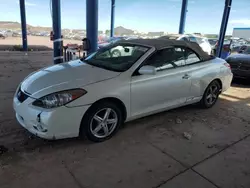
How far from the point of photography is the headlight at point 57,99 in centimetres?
273

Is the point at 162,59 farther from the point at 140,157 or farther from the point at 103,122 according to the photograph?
the point at 140,157

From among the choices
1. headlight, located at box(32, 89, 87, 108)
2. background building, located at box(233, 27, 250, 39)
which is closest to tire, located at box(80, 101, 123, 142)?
headlight, located at box(32, 89, 87, 108)

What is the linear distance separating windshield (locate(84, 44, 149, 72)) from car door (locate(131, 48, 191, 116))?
8.8 inches

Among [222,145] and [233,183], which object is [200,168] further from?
[222,145]

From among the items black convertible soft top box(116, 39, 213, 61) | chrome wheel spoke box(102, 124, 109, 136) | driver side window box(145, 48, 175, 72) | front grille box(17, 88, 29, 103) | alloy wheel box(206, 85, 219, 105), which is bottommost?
chrome wheel spoke box(102, 124, 109, 136)

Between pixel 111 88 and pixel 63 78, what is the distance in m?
0.71

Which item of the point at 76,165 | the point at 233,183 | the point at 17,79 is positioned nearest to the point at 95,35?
the point at 17,79

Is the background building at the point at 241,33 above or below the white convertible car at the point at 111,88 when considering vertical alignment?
above

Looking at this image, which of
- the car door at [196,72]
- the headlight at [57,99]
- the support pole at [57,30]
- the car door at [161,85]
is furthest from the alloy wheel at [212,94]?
the support pole at [57,30]

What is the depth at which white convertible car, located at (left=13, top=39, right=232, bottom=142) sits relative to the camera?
278 cm

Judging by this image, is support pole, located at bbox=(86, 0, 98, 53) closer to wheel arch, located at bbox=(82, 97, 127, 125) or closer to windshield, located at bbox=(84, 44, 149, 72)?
windshield, located at bbox=(84, 44, 149, 72)

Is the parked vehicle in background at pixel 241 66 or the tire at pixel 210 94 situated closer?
the tire at pixel 210 94

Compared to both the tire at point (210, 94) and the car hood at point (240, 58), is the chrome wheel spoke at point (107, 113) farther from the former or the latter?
the car hood at point (240, 58)

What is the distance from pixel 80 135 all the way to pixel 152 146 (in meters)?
1.04
